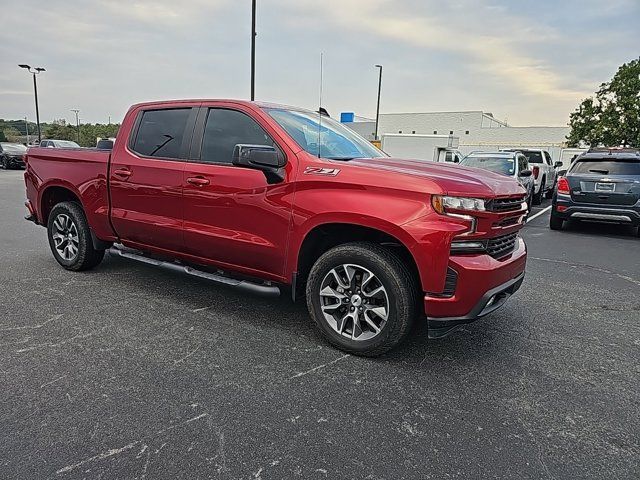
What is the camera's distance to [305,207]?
347 centimetres

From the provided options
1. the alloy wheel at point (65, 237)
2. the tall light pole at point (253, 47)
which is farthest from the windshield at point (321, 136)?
the tall light pole at point (253, 47)

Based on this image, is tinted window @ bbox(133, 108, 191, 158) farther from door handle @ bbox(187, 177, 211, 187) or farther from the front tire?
the front tire

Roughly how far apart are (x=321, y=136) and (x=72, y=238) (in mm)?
3217

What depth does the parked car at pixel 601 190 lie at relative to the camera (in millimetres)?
8727

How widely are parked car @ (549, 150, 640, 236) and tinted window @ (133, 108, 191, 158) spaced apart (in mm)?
7965

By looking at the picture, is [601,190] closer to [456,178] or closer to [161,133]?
[456,178]

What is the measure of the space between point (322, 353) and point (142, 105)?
3.17m

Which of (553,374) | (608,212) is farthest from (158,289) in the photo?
(608,212)

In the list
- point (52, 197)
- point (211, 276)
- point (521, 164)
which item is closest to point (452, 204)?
point (211, 276)

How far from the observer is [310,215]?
3445mm

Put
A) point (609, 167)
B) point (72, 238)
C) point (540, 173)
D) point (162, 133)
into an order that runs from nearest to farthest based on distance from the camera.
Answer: point (162, 133) → point (72, 238) → point (609, 167) → point (540, 173)

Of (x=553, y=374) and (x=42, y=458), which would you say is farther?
(x=553, y=374)

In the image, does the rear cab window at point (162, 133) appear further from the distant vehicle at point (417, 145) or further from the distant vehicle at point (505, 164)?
the distant vehicle at point (417, 145)

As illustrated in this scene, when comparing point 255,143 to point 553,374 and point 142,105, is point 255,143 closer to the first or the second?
point 142,105
